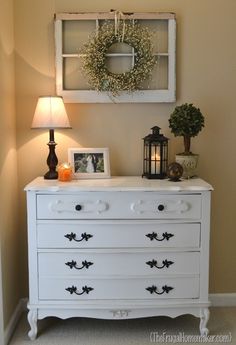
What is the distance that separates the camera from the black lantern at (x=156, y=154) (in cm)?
267

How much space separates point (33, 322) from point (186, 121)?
5.03 ft

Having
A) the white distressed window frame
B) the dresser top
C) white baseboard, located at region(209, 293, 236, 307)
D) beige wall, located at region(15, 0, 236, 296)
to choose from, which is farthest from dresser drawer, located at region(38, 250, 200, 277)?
the white distressed window frame

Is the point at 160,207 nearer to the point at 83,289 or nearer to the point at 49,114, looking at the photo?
the point at 83,289

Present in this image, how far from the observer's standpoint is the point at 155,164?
2709mm

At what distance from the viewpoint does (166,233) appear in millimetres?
2463

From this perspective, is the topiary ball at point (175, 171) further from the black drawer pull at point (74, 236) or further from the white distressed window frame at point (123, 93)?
the black drawer pull at point (74, 236)

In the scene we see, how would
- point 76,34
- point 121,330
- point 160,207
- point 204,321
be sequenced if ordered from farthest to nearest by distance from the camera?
point 76,34 < point 121,330 < point 204,321 < point 160,207

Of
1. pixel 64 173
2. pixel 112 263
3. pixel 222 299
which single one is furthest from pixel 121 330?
pixel 64 173

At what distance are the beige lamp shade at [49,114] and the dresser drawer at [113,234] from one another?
60 cm

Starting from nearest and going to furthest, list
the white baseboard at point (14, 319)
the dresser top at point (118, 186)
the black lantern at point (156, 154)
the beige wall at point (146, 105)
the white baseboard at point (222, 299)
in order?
the dresser top at point (118, 186)
the white baseboard at point (14, 319)
the black lantern at point (156, 154)
the beige wall at point (146, 105)
the white baseboard at point (222, 299)

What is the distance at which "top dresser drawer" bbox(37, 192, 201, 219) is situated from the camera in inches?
95.8

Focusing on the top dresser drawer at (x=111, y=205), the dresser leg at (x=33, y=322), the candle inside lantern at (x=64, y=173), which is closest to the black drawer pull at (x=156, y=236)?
the top dresser drawer at (x=111, y=205)

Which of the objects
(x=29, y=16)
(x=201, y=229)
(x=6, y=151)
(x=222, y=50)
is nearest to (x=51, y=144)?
(x=6, y=151)

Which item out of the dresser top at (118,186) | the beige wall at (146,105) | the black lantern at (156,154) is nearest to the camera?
the dresser top at (118,186)
